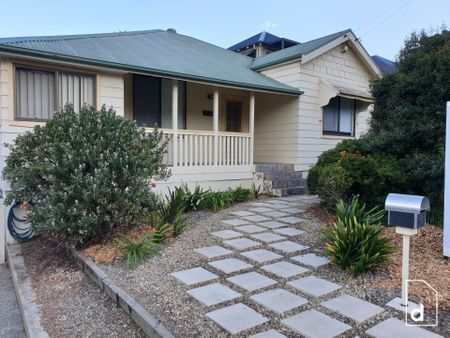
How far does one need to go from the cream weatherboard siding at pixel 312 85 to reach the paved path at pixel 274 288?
509cm

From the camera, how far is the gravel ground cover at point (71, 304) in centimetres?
308

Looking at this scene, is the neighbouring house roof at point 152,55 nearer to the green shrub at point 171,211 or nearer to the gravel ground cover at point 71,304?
the green shrub at point 171,211

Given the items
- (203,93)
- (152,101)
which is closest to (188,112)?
(203,93)

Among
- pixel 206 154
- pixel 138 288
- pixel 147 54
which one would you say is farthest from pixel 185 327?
pixel 147 54

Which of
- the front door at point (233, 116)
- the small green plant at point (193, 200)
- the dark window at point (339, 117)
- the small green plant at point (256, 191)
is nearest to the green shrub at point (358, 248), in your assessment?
the small green plant at point (193, 200)

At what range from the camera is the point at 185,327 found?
2797mm

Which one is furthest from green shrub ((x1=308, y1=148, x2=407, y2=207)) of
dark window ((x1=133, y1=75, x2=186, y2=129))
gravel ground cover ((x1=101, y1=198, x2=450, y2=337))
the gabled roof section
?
dark window ((x1=133, y1=75, x2=186, y2=129))

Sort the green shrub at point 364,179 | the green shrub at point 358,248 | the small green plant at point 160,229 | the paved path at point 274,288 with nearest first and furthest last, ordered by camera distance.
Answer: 1. the paved path at point 274,288
2. the green shrub at point 358,248
3. the small green plant at point 160,229
4. the green shrub at point 364,179

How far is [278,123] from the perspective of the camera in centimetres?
1065

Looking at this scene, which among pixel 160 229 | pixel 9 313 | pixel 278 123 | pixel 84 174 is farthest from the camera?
pixel 278 123

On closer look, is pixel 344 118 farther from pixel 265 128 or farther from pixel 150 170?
pixel 150 170

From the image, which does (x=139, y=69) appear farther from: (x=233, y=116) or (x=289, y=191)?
(x=289, y=191)

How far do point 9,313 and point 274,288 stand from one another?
3036mm

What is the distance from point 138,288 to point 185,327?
1001 millimetres
